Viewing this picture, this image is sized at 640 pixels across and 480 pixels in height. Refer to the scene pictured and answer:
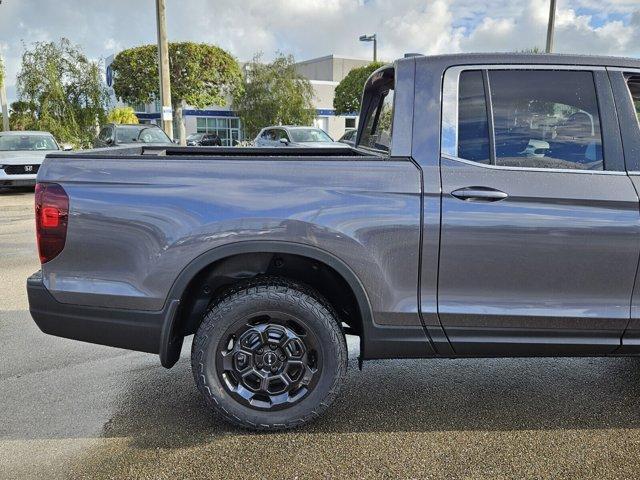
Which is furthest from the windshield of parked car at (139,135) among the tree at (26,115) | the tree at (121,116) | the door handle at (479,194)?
the door handle at (479,194)

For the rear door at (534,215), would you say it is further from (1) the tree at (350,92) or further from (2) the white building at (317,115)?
(1) the tree at (350,92)

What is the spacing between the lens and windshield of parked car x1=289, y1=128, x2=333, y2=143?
18.1 meters

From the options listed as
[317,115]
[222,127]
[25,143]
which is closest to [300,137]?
[25,143]

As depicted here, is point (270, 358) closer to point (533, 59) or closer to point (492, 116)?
point (492, 116)

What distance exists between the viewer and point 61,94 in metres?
21.7

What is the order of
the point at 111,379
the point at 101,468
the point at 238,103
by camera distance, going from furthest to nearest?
the point at 238,103
the point at 111,379
the point at 101,468

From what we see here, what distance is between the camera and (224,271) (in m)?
2.93

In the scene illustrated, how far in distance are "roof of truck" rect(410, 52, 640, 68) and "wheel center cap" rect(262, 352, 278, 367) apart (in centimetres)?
172

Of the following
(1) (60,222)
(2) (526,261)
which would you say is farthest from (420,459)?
(1) (60,222)

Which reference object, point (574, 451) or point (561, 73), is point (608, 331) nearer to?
point (574, 451)

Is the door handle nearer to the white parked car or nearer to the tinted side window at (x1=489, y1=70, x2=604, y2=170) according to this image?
the tinted side window at (x1=489, y1=70, x2=604, y2=170)

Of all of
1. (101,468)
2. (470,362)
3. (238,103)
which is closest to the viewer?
(101,468)

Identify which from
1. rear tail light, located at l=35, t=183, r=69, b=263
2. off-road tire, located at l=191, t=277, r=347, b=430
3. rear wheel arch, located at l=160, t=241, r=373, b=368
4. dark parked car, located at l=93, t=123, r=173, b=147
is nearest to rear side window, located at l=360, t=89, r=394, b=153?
rear wheel arch, located at l=160, t=241, r=373, b=368

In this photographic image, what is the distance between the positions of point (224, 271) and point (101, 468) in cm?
113
